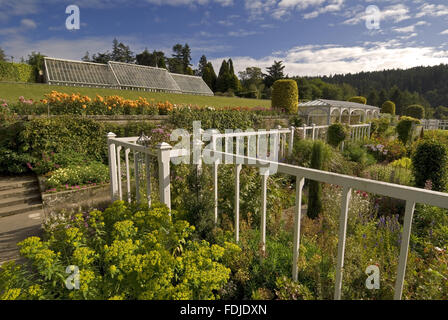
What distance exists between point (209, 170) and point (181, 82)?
95.1 feet

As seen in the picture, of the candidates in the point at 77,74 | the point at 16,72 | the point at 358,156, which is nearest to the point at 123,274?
the point at 358,156

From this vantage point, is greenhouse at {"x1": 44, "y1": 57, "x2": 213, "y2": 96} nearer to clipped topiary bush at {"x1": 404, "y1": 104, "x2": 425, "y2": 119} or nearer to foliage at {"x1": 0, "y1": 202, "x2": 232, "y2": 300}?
foliage at {"x1": 0, "y1": 202, "x2": 232, "y2": 300}

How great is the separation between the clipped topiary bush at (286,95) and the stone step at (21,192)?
14.3m

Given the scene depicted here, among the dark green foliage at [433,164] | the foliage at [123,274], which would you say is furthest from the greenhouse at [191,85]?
the foliage at [123,274]

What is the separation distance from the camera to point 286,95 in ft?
52.3

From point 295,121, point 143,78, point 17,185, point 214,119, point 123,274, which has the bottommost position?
point 17,185

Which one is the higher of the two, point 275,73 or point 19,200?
point 275,73

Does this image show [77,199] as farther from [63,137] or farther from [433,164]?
[433,164]

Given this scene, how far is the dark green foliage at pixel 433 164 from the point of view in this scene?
412 centimetres

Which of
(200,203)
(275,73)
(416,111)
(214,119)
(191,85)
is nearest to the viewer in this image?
(200,203)

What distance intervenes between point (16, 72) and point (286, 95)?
2215 cm

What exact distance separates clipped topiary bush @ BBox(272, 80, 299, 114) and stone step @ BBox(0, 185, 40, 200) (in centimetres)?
1427

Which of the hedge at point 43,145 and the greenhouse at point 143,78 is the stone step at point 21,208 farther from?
the greenhouse at point 143,78
